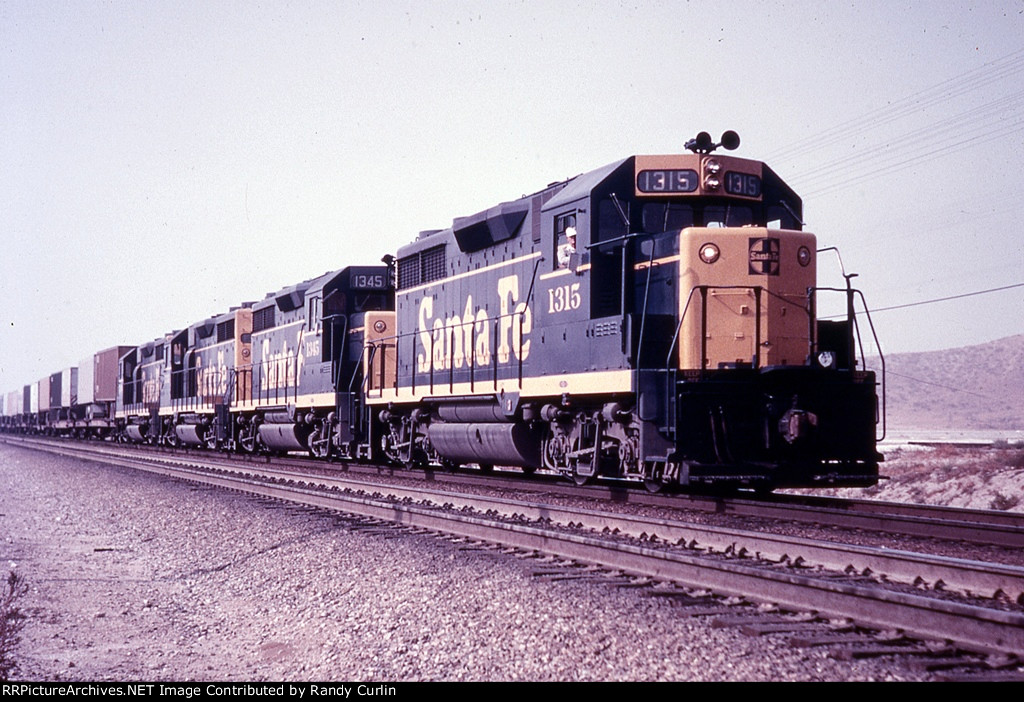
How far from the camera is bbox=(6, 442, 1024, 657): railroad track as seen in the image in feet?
15.1

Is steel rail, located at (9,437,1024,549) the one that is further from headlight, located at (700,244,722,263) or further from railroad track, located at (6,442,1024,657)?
headlight, located at (700,244,722,263)

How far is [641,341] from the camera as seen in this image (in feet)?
32.4

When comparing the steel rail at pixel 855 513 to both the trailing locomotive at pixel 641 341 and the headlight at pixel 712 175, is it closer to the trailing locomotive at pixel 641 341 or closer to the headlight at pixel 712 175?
the trailing locomotive at pixel 641 341

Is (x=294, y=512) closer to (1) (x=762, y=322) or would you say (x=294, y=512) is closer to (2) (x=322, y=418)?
(1) (x=762, y=322)

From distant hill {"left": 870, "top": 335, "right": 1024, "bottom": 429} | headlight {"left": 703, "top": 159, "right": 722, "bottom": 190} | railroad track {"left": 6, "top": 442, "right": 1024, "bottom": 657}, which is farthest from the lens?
distant hill {"left": 870, "top": 335, "right": 1024, "bottom": 429}

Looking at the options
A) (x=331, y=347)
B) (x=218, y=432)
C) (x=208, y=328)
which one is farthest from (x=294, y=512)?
(x=208, y=328)

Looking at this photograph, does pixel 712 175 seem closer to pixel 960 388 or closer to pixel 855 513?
pixel 855 513

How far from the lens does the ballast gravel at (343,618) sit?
4648 millimetres

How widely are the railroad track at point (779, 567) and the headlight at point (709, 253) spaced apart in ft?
9.68

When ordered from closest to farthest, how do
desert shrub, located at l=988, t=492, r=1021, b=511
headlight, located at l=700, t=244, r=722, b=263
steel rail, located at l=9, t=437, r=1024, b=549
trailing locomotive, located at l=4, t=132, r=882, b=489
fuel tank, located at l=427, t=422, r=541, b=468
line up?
1. steel rail, located at l=9, t=437, r=1024, b=549
2. trailing locomotive, located at l=4, t=132, r=882, b=489
3. headlight, located at l=700, t=244, r=722, b=263
4. fuel tank, located at l=427, t=422, r=541, b=468
5. desert shrub, located at l=988, t=492, r=1021, b=511

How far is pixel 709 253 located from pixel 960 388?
84.9m

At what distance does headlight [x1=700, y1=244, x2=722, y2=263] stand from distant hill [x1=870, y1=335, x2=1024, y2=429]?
63309 mm

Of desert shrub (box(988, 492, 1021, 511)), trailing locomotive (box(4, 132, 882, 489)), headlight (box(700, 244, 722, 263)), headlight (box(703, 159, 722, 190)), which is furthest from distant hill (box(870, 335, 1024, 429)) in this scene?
headlight (box(700, 244, 722, 263))
